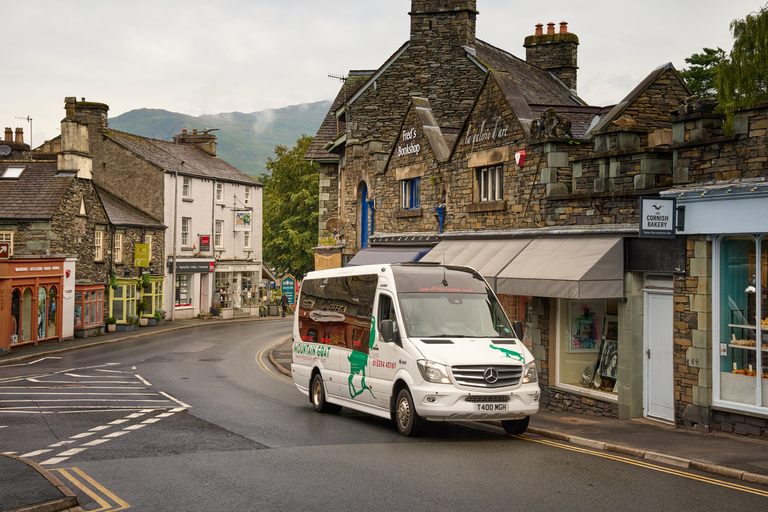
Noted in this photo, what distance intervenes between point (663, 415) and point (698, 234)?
135 inches

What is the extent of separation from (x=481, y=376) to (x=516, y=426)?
1415 mm

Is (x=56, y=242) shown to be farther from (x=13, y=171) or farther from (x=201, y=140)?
(x=201, y=140)

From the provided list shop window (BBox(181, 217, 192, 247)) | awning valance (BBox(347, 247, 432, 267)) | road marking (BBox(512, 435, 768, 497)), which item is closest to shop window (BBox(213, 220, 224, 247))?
shop window (BBox(181, 217, 192, 247))

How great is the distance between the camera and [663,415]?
558 inches

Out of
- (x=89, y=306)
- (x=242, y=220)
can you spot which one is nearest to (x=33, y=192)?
(x=89, y=306)

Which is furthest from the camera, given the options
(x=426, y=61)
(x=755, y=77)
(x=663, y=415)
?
(x=755, y=77)

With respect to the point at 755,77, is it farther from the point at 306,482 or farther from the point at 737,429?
the point at 306,482

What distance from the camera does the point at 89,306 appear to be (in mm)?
41438

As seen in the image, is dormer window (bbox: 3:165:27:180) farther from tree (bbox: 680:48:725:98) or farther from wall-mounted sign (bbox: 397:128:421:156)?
tree (bbox: 680:48:725:98)

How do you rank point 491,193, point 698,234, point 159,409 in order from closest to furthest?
point 698,234
point 159,409
point 491,193

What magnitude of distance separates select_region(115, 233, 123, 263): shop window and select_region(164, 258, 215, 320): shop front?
572cm

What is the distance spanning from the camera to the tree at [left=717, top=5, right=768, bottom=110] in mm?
31344

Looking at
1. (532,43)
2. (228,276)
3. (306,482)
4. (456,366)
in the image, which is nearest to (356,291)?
(456,366)

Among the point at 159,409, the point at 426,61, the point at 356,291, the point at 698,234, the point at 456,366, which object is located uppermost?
the point at 426,61
